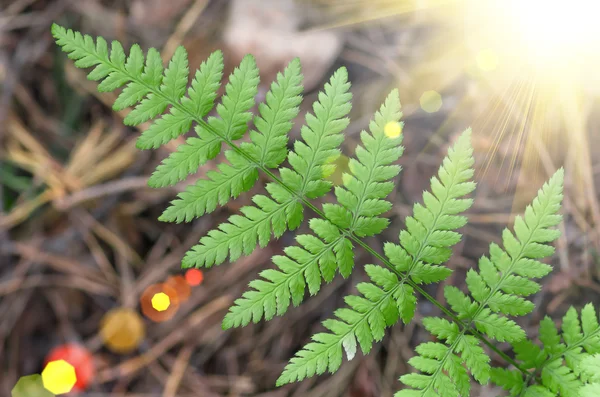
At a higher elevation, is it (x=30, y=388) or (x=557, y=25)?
(x=557, y=25)

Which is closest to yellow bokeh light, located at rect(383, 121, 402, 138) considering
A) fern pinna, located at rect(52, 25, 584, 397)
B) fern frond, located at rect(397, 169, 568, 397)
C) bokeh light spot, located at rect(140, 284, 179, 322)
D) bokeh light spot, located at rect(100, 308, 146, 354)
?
fern pinna, located at rect(52, 25, 584, 397)

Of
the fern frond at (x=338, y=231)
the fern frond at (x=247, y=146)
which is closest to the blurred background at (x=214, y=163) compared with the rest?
the fern frond at (x=338, y=231)

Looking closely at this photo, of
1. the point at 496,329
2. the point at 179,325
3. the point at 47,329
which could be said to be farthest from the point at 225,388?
the point at 496,329

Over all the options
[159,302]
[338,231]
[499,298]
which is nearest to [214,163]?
[159,302]

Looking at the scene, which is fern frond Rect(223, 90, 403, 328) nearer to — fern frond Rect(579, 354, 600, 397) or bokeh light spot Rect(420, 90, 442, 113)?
fern frond Rect(579, 354, 600, 397)

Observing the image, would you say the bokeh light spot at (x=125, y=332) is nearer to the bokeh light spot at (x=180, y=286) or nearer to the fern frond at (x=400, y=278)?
the bokeh light spot at (x=180, y=286)

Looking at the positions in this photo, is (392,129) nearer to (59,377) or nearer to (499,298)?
(499,298)
